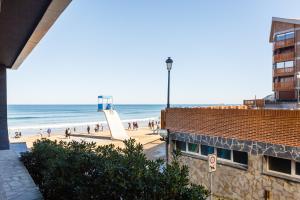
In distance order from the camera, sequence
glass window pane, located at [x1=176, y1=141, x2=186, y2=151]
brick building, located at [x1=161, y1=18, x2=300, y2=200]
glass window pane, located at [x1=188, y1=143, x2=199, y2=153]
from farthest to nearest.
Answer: glass window pane, located at [x1=176, y1=141, x2=186, y2=151] < glass window pane, located at [x1=188, y1=143, x2=199, y2=153] < brick building, located at [x1=161, y1=18, x2=300, y2=200]

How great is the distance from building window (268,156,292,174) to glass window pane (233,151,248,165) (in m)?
0.98

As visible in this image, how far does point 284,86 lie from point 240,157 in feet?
113

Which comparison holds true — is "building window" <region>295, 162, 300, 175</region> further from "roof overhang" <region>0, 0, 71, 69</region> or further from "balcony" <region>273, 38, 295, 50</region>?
"balcony" <region>273, 38, 295, 50</region>

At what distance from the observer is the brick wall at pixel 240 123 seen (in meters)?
9.87

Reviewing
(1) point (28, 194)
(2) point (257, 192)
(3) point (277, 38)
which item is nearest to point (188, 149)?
(2) point (257, 192)

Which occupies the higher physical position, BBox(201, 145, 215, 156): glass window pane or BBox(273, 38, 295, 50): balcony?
BBox(273, 38, 295, 50): balcony

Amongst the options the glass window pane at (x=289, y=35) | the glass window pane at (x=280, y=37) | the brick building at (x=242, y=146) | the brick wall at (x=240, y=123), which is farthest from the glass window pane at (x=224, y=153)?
the glass window pane at (x=280, y=37)

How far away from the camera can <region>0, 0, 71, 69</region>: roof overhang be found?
5.08m

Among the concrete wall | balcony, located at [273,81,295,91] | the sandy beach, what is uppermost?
balcony, located at [273,81,295,91]

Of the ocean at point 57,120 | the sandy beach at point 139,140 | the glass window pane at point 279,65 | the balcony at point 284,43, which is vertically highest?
the balcony at point 284,43

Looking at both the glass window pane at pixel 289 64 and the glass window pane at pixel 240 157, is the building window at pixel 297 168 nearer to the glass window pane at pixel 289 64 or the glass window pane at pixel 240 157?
the glass window pane at pixel 240 157

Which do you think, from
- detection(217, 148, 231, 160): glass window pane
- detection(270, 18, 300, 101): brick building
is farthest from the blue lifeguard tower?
detection(217, 148, 231, 160): glass window pane

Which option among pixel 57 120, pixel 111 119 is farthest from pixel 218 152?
pixel 57 120

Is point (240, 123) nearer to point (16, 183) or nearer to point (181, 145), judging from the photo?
point (181, 145)
